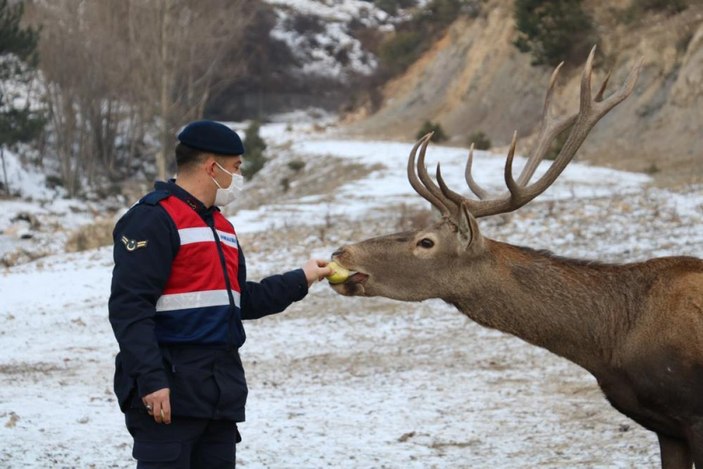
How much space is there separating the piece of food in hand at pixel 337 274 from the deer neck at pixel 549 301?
66 centimetres

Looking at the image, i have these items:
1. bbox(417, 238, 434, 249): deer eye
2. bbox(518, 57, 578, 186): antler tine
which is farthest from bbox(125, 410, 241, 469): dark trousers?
bbox(518, 57, 578, 186): antler tine

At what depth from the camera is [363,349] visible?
37.5ft

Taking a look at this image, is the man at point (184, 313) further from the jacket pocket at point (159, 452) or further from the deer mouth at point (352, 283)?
the deer mouth at point (352, 283)

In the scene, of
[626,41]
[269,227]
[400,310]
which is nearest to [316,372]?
[400,310]

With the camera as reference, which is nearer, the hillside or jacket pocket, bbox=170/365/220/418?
jacket pocket, bbox=170/365/220/418

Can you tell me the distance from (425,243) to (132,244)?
84.8 inches

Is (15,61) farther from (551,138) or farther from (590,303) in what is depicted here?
(590,303)

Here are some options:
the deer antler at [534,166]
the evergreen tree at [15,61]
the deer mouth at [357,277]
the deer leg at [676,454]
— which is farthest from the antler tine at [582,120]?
the evergreen tree at [15,61]

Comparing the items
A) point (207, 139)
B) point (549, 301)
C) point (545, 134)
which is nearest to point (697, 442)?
point (549, 301)

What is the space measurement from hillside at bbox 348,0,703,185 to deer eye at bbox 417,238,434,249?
48.6 feet

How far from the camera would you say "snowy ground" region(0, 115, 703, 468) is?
24.3ft

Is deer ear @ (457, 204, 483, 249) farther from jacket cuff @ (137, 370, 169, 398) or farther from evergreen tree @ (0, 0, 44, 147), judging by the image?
evergreen tree @ (0, 0, 44, 147)

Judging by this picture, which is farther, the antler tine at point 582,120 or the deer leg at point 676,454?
the antler tine at point 582,120

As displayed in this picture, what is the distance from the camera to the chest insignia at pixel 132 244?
4238 mm
